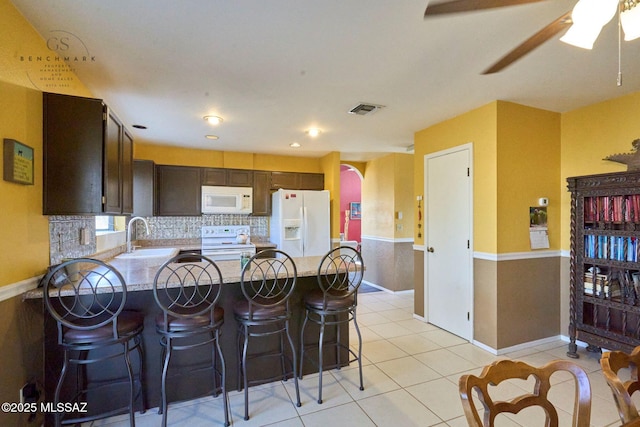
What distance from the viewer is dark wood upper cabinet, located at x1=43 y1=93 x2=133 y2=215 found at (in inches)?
76.4

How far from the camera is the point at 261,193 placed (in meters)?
5.16

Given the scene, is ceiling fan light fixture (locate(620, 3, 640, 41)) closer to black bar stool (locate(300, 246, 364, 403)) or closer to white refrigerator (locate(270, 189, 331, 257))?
black bar stool (locate(300, 246, 364, 403))

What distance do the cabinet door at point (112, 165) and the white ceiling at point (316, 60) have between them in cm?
45

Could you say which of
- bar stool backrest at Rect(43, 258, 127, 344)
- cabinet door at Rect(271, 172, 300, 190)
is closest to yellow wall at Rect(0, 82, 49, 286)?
bar stool backrest at Rect(43, 258, 127, 344)

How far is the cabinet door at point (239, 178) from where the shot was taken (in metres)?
4.98

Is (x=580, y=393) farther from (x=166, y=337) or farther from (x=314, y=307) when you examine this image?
(x=166, y=337)

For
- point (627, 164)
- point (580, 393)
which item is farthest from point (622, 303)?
point (580, 393)

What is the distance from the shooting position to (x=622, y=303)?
8.34ft

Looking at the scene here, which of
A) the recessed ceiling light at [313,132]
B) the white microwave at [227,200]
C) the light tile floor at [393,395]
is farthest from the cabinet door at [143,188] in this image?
the light tile floor at [393,395]

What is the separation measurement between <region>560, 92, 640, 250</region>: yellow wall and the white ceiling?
137 mm

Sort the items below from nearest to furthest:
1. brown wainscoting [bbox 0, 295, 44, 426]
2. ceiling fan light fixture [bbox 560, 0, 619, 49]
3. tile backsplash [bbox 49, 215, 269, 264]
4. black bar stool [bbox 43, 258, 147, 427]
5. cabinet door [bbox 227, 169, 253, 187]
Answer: ceiling fan light fixture [bbox 560, 0, 619, 49] → brown wainscoting [bbox 0, 295, 44, 426] → black bar stool [bbox 43, 258, 147, 427] → tile backsplash [bbox 49, 215, 269, 264] → cabinet door [bbox 227, 169, 253, 187]

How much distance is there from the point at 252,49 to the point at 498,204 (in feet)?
8.53

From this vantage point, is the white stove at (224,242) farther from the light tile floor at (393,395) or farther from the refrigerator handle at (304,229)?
the light tile floor at (393,395)

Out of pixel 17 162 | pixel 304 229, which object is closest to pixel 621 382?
pixel 17 162
